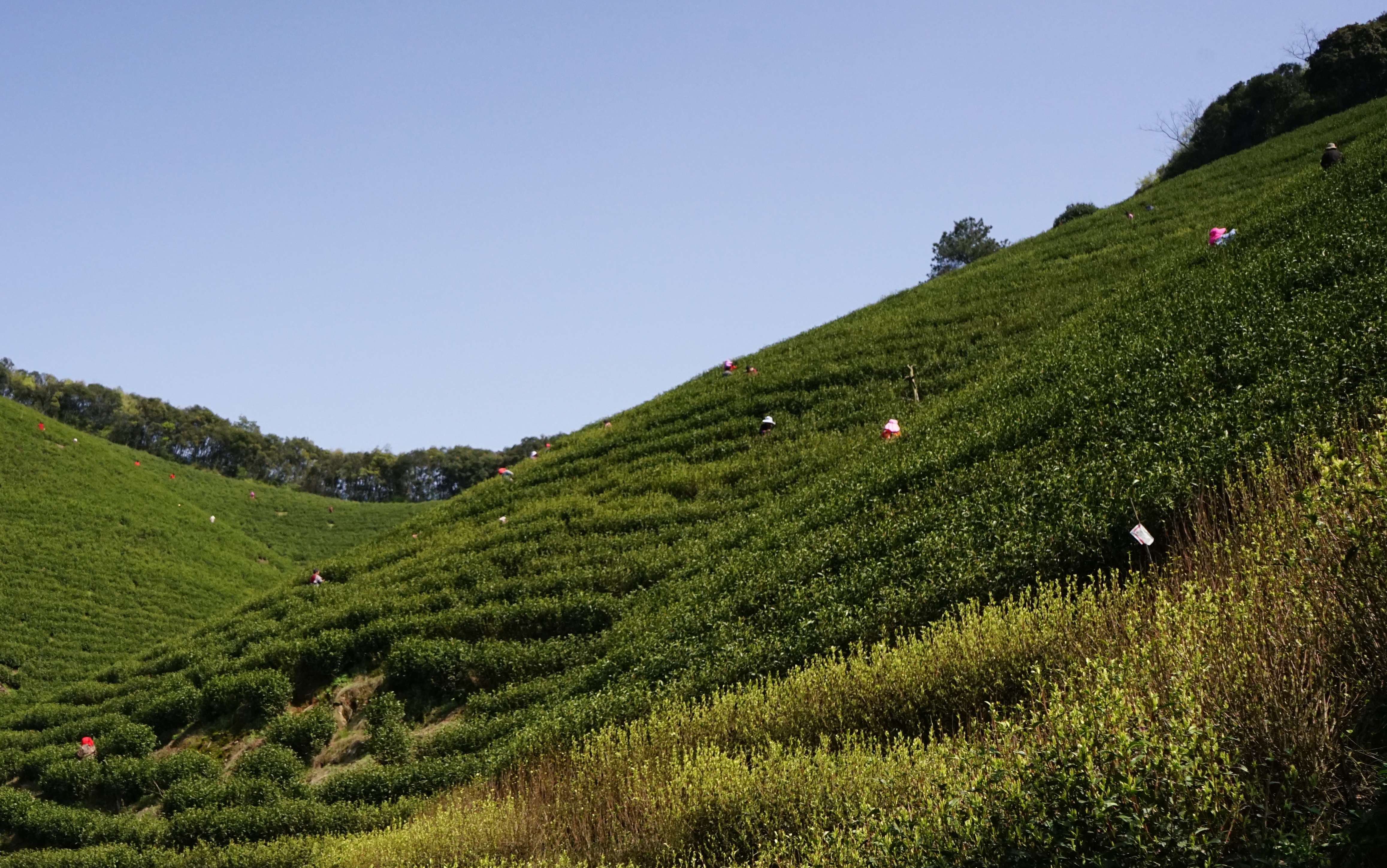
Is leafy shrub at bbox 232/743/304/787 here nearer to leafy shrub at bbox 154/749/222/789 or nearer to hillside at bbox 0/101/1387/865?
hillside at bbox 0/101/1387/865

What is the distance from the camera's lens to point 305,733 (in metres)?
18.5

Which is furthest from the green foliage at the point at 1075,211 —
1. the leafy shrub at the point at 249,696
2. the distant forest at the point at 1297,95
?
the leafy shrub at the point at 249,696

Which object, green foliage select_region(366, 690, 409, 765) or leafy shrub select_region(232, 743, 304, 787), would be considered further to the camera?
leafy shrub select_region(232, 743, 304, 787)

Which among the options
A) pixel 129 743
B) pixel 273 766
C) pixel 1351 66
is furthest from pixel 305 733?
pixel 1351 66

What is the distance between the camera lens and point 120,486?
52.4 meters

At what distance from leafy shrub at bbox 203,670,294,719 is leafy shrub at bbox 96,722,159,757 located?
1.18 m

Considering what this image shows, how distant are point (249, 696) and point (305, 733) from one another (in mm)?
2366

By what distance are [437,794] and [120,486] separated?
1892 inches

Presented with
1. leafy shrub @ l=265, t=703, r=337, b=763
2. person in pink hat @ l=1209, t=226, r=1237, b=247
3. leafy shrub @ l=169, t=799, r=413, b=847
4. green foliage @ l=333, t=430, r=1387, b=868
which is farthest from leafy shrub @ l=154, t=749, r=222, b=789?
person in pink hat @ l=1209, t=226, r=1237, b=247

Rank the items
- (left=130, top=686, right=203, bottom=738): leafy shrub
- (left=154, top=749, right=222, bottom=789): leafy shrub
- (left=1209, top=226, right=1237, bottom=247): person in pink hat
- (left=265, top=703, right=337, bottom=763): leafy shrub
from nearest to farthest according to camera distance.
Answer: (left=154, top=749, right=222, bottom=789): leafy shrub → (left=265, top=703, right=337, bottom=763): leafy shrub → (left=130, top=686, right=203, bottom=738): leafy shrub → (left=1209, top=226, right=1237, bottom=247): person in pink hat

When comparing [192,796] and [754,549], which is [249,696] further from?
[754,549]

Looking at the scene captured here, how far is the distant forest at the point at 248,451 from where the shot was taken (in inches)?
3907

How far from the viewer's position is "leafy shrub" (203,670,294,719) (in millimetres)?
19656

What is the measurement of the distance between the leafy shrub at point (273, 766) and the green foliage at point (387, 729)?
142 centimetres
